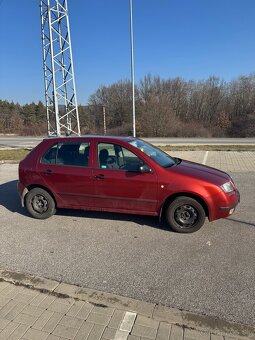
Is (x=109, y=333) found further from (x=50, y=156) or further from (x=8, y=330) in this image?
(x=50, y=156)

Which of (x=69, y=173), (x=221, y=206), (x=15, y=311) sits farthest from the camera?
(x=69, y=173)

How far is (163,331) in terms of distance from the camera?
267 cm

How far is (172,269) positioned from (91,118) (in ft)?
180

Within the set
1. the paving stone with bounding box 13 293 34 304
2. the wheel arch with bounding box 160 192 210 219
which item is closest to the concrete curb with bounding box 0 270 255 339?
the paving stone with bounding box 13 293 34 304

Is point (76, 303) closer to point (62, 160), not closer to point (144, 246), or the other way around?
point (144, 246)

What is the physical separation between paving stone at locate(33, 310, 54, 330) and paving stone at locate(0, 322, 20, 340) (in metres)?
0.17

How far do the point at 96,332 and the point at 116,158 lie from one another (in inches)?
121

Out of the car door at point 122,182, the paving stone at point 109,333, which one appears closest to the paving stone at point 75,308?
the paving stone at point 109,333

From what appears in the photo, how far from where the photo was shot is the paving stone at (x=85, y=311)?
113 inches

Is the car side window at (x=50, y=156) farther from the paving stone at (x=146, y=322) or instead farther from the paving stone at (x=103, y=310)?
the paving stone at (x=146, y=322)

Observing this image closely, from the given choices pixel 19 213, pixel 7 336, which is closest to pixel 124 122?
pixel 19 213

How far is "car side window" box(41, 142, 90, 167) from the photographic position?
17.7 feet

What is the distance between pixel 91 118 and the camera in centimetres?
5706

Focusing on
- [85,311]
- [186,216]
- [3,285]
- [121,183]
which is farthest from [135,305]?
[121,183]
